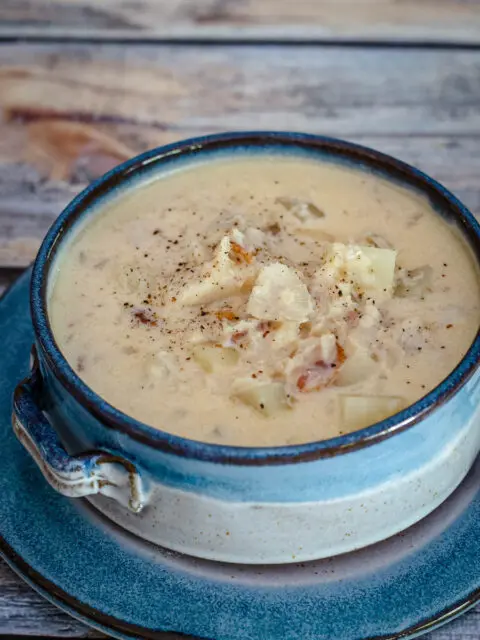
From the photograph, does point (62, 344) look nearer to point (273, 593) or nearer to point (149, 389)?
point (149, 389)

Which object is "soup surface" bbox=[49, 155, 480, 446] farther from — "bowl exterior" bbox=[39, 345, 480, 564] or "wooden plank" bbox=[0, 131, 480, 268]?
"wooden plank" bbox=[0, 131, 480, 268]

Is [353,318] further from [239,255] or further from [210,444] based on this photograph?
[210,444]

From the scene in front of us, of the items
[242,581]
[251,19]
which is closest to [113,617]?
[242,581]

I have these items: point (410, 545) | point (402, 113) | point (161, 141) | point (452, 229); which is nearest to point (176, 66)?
point (161, 141)

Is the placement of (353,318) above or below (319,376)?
above

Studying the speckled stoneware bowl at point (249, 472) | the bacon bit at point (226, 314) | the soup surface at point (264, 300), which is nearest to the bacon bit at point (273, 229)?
the soup surface at point (264, 300)

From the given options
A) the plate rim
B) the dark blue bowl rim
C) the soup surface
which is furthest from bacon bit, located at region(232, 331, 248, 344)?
the plate rim

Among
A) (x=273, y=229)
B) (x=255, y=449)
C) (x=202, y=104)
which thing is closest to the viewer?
(x=255, y=449)
